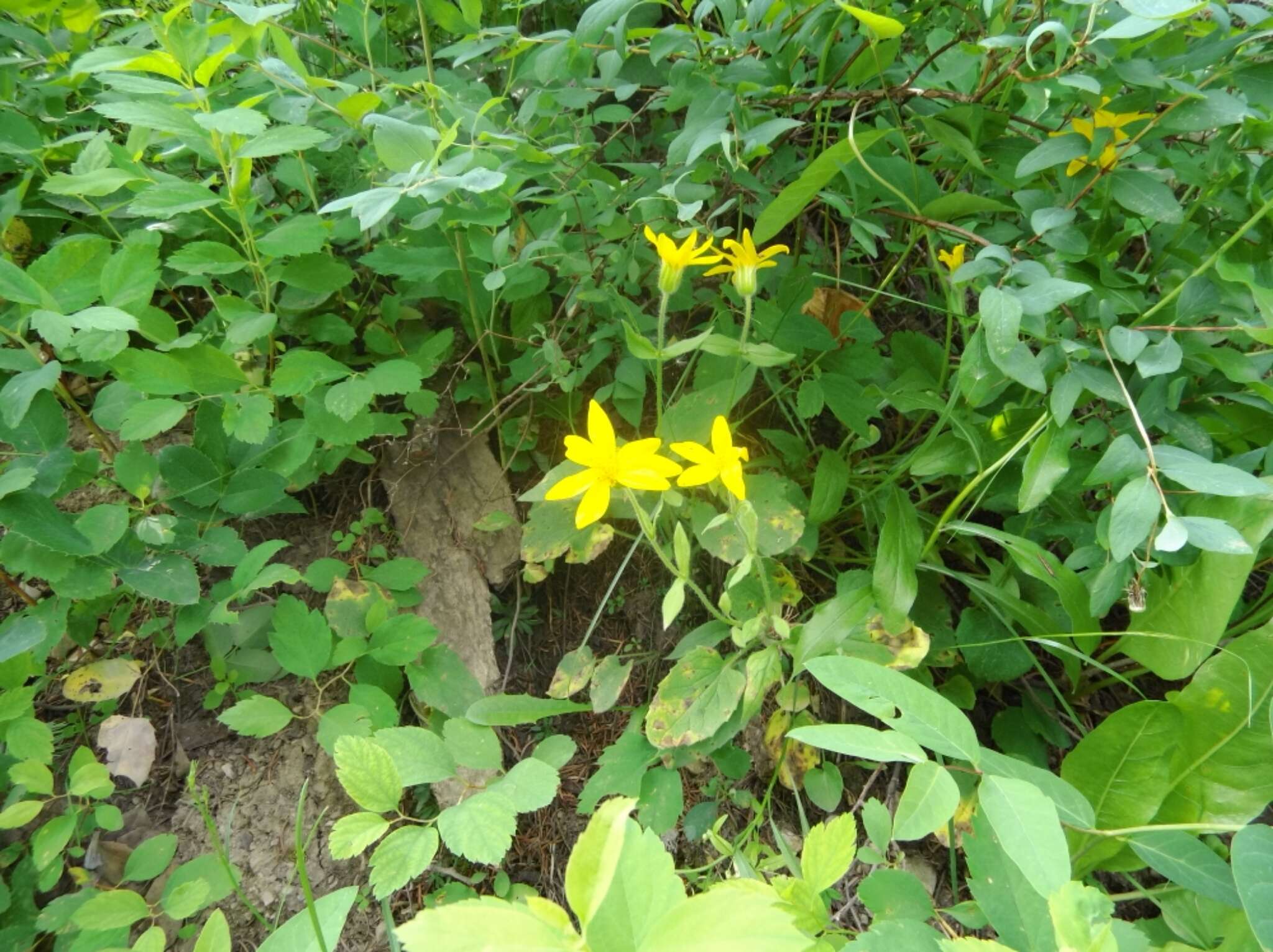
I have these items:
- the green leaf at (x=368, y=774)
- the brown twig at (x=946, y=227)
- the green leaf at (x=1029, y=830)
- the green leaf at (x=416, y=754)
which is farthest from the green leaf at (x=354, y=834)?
the brown twig at (x=946, y=227)

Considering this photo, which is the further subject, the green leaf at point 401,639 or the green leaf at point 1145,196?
the green leaf at point 401,639

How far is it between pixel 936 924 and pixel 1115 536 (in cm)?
57

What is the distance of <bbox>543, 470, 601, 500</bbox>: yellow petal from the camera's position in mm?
942

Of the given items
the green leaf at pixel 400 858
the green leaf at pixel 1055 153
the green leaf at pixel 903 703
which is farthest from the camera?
the green leaf at pixel 1055 153

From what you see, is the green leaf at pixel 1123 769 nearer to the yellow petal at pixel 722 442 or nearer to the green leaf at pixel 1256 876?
the green leaf at pixel 1256 876

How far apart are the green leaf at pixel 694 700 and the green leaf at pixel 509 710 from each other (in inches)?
7.0

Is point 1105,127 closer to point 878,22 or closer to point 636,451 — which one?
point 878,22

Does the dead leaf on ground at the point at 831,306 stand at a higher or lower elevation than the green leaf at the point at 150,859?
higher

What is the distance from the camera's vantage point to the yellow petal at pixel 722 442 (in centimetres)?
87

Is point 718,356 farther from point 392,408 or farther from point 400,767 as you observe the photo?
point 400,767

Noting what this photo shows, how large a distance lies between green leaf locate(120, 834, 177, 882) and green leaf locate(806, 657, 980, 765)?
1.10 meters

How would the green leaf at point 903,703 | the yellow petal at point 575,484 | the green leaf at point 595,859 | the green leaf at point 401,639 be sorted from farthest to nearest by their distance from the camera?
1. the green leaf at point 401,639
2. the yellow petal at point 575,484
3. the green leaf at point 903,703
4. the green leaf at point 595,859

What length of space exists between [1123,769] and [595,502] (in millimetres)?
798

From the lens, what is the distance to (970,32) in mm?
1209
